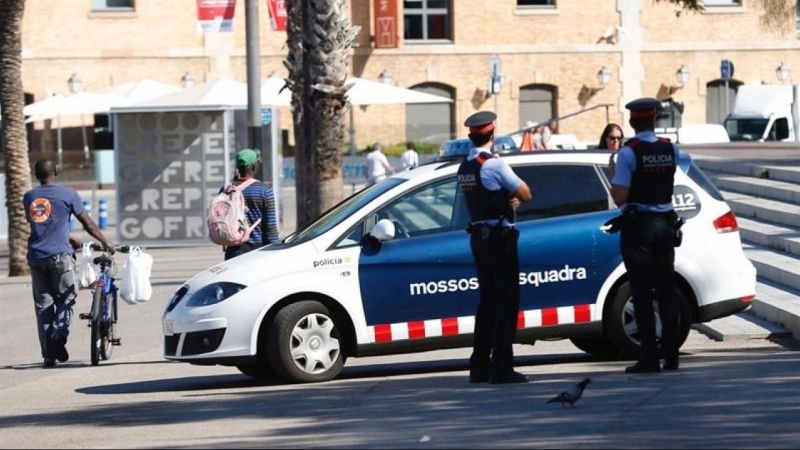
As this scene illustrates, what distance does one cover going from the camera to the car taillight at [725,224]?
12711 millimetres

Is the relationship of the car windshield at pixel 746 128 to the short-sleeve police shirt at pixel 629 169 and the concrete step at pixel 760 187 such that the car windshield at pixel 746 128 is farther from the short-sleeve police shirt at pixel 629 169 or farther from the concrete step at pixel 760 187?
the short-sleeve police shirt at pixel 629 169

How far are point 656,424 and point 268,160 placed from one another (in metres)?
19.2

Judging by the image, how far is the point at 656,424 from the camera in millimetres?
9320

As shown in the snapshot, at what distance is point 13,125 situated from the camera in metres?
24.4

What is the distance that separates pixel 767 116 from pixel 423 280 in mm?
34286

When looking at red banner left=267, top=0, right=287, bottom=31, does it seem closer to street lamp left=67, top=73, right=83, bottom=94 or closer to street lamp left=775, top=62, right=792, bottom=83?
street lamp left=67, top=73, right=83, bottom=94

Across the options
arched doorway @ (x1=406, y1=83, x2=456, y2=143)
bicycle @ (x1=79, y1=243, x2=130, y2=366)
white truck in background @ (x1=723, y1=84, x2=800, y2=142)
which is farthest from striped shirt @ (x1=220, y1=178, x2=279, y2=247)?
arched doorway @ (x1=406, y1=83, x2=456, y2=143)

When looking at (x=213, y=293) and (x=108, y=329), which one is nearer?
(x=213, y=293)

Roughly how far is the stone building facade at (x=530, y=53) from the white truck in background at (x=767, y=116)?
908 centimetres

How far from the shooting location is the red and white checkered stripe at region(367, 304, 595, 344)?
12.2 metres

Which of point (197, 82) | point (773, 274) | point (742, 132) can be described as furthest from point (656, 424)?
point (197, 82)

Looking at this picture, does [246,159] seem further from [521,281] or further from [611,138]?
[611,138]

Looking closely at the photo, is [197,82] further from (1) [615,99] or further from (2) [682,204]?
(2) [682,204]

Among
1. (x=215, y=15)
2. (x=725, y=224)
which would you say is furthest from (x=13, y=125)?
(x=725, y=224)
